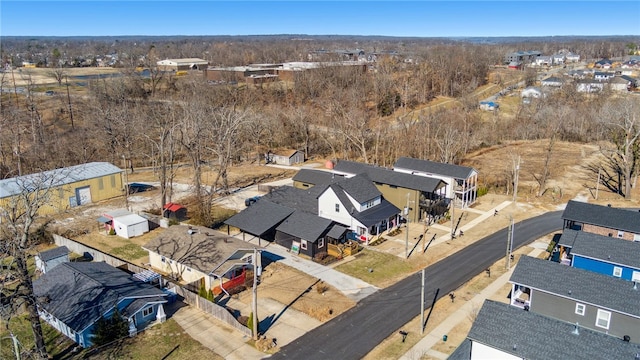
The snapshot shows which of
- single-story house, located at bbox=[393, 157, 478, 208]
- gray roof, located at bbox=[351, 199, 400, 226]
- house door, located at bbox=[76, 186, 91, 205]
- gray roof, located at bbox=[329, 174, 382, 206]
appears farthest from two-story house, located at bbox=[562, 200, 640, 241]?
house door, located at bbox=[76, 186, 91, 205]

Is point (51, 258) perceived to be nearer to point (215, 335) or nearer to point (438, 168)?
point (215, 335)

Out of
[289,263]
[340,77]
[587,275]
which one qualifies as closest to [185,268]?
[289,263]

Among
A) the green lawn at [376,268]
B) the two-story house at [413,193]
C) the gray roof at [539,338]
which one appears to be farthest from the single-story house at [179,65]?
the gray roof at [539,338]

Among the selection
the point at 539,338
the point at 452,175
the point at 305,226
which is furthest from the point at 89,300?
the point at 452,175

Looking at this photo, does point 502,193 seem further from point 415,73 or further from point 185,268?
point 415,73

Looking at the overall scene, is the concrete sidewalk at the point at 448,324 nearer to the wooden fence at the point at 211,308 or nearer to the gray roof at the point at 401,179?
the wooden fence at the point at 211,308

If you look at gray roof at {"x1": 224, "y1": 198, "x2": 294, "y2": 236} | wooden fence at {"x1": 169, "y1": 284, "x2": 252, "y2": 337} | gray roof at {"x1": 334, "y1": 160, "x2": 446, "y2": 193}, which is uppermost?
gray roof at {"x1": 334, "y1": 160, "x2": 446, "y2": 193}

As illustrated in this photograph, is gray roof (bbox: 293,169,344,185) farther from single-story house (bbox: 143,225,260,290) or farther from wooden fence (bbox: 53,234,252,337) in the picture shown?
wooden fence (bbox: 53,234,252,337)
